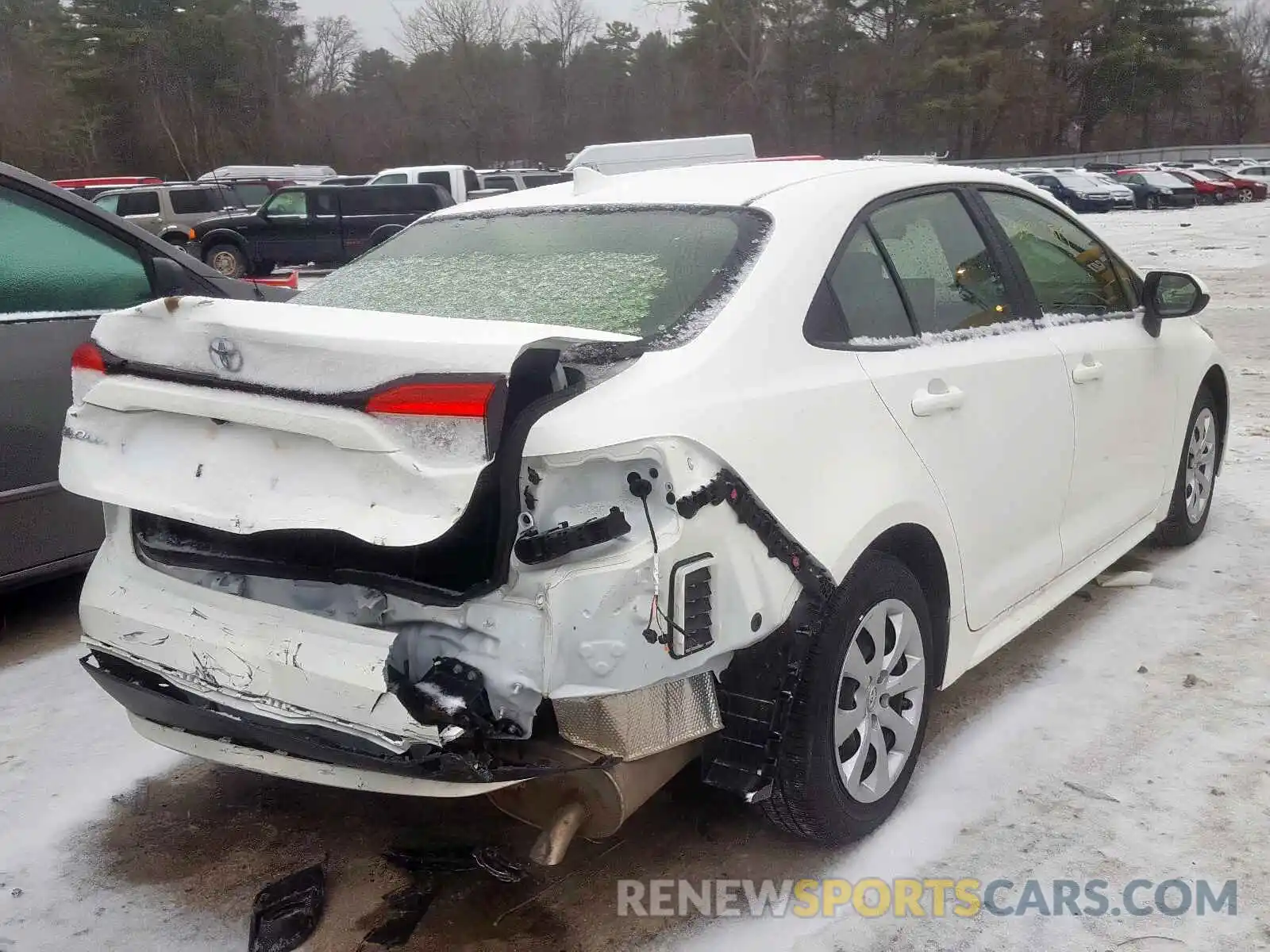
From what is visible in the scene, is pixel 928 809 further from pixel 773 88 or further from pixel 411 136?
pixel 773 88

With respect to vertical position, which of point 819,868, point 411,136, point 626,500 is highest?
point 411,136

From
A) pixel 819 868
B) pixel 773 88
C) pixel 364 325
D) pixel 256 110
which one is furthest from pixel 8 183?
pixel 773 88

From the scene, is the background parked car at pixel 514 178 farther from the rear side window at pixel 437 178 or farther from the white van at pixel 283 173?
the white van at pixel 283 173

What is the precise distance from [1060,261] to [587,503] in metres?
2.38

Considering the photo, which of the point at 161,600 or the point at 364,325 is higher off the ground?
the point at 364,325

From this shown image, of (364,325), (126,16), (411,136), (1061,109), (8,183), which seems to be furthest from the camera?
(1061,109)

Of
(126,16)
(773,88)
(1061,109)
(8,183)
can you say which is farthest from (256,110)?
(8,183)

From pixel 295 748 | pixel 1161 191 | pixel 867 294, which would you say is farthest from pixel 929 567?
pixel 1161 191

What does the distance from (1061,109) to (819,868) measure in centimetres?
6165

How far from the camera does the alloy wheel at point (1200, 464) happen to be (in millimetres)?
4582

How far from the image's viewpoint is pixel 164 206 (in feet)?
69.9

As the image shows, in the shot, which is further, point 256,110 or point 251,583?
point 256,110

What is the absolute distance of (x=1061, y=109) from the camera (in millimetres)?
56750

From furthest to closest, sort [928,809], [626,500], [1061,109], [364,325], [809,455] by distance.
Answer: [1061,109] → [928,809] → [809,455] → [364,325] → [626,500]
